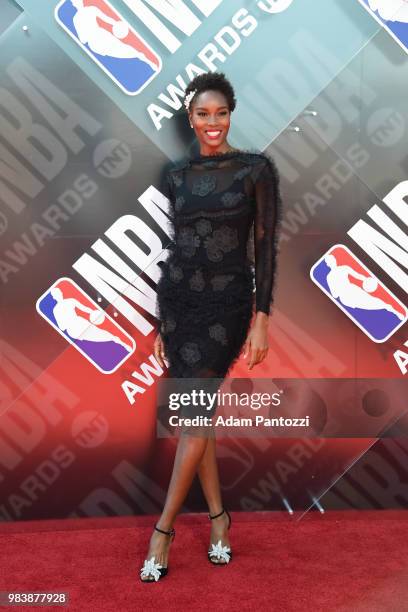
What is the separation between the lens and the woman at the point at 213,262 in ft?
6.01

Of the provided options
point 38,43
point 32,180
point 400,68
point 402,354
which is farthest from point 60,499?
point 400,68

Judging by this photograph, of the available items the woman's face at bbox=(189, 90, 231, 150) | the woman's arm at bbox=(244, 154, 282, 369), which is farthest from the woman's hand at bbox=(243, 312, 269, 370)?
the woman's face at bbox=(189, 90, 231, 150)

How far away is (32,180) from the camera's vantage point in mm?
Result: 2291

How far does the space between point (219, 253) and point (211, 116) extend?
0.41m

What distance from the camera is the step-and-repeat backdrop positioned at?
2.28 metres

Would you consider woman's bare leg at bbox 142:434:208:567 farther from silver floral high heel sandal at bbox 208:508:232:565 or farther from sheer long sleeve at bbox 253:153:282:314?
sheer long sleeve at bbox 253:153:282:314

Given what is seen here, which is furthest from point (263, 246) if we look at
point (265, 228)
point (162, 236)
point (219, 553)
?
point (219, 553)

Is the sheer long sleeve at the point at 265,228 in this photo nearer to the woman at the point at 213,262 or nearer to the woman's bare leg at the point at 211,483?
the woman at the point at 213,262

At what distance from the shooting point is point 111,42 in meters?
2.27

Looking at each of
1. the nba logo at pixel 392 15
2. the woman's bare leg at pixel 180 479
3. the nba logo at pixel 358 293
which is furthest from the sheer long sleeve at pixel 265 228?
the nba logo at pixel 392 15

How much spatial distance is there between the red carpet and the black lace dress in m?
0.61

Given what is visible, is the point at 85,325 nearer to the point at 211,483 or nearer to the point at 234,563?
the point at 211,483

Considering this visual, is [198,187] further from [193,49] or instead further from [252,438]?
[252,438]

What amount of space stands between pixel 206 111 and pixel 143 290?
2.49 feet
